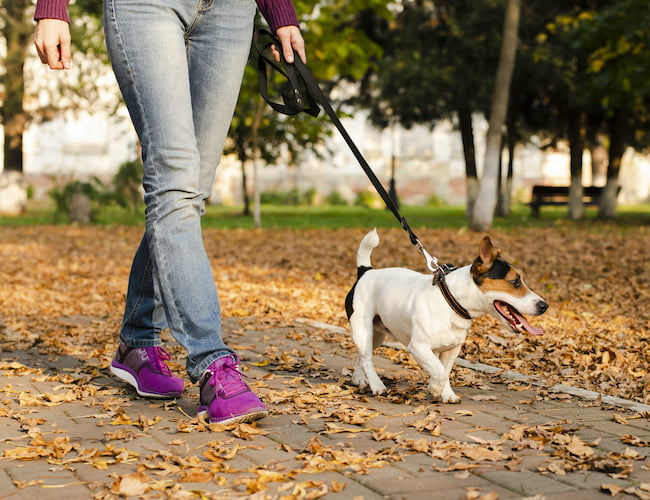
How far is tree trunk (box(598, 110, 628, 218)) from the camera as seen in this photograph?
26.5 metres

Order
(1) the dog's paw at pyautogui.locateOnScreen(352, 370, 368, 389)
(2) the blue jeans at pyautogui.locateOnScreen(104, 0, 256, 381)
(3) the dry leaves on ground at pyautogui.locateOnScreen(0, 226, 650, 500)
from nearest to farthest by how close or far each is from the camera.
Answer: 1. (3) the dry leaves on ground at pyautogui.locateOnScreen(0, 226, 650, 500)
2. (2) the blue jeans at pyautogui.locateOnScreen(104, 0, 256, 381)
3. (1) the dog's paw at pyautogui.locateOnScreen(352, 370, 368, 389)

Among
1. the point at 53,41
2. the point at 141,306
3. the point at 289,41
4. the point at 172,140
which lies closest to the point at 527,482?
the point at 172,140

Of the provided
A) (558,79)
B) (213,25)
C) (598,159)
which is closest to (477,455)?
(213,25)

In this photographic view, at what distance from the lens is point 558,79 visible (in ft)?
82.9

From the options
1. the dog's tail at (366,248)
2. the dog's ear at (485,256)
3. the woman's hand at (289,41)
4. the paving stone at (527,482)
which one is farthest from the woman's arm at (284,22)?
the paving stone at (527,482)

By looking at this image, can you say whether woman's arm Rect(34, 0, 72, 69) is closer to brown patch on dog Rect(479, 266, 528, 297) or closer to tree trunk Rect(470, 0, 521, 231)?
brown patch on dog Rect(479, 266, 528, 297)

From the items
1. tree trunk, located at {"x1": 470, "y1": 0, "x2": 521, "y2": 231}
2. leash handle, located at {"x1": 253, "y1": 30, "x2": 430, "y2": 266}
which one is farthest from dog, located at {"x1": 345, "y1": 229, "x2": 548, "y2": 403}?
tree trunk, located at {"x1": 470, "y1": 0, "x2": 521, "y2": 231}

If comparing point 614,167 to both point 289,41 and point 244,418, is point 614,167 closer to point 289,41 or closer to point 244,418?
point 289,41

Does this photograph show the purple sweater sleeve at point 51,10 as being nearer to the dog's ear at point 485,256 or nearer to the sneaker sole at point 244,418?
the sneaker sole at point 244,418

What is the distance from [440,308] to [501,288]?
10.8 inches

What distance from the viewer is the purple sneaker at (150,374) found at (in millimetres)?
3967

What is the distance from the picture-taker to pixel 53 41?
3.31 m

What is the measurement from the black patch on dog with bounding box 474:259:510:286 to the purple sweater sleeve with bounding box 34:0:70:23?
194 centimetres

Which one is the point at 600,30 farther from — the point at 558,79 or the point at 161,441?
the point at 161,441
